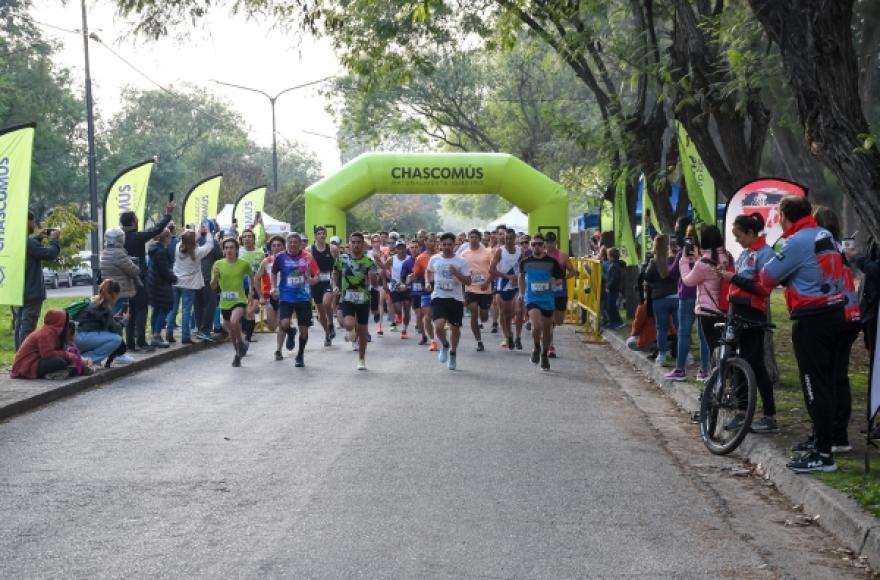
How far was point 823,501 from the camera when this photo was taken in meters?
7.23

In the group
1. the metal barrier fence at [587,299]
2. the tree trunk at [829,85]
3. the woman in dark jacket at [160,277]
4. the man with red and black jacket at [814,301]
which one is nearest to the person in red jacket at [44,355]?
the woman in dark jacket at [160,277]

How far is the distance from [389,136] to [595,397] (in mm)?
33094

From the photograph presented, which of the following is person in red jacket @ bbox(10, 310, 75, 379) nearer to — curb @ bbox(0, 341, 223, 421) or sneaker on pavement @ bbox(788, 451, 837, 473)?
curb @ bbox(0, 341, 223, 421)

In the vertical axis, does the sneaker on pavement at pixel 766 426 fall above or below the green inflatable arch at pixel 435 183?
below

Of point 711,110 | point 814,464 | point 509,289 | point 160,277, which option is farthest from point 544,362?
point 814,464

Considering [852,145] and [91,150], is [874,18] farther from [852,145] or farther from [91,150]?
[91,150]

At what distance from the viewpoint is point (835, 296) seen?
27.4 ft

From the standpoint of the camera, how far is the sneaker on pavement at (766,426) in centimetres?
980

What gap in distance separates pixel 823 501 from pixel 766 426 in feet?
8.59

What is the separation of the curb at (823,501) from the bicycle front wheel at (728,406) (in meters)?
0.17

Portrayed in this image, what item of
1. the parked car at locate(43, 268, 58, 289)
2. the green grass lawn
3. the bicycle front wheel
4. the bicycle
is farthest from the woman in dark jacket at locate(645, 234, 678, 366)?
the parked car at locate(43, 268, 58, 289)

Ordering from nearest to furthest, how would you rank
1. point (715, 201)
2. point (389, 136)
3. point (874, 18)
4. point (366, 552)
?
point (366, 552) < point (715, 201) < point (874, 18) < point (389, 136)

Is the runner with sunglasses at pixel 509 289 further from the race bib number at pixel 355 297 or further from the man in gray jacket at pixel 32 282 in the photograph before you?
the man in gray jacket at pixel 32 282

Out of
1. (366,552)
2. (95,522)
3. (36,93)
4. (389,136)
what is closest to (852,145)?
(366,552)
